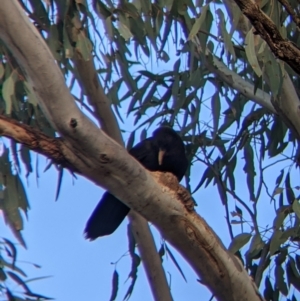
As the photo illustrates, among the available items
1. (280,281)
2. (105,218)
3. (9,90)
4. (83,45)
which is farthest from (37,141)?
(280,281)

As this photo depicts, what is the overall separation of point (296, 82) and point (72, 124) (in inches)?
63.4

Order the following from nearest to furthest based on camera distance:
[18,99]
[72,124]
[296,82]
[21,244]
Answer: [72,124], [21,244], [18,99], [296,82]

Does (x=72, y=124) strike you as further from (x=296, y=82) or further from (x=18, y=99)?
(x=296, y=82)

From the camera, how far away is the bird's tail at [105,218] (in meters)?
3.17

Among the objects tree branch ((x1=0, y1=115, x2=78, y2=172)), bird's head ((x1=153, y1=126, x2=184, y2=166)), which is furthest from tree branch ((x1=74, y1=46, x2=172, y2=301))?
tree branch ((x1=0, y1=115, x2=78, y2=172))

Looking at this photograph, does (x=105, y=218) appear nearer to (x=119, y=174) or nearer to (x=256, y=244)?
(x=256, y=244)

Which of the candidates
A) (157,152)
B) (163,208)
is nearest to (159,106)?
(157,152)

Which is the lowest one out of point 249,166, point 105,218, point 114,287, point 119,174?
point 119,174

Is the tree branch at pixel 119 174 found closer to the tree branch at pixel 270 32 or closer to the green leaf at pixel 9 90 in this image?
the green leaf at pixel 9 90

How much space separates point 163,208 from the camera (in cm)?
215

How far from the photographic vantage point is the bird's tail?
3.17m

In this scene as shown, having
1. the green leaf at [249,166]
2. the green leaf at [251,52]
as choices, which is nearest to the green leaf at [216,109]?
the green leaf at [249,166]

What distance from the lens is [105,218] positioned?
10.6 ft

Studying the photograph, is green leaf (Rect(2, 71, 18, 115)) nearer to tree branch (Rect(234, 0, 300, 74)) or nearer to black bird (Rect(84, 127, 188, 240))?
tree branch (Rect(234, 0, 300, 74))
